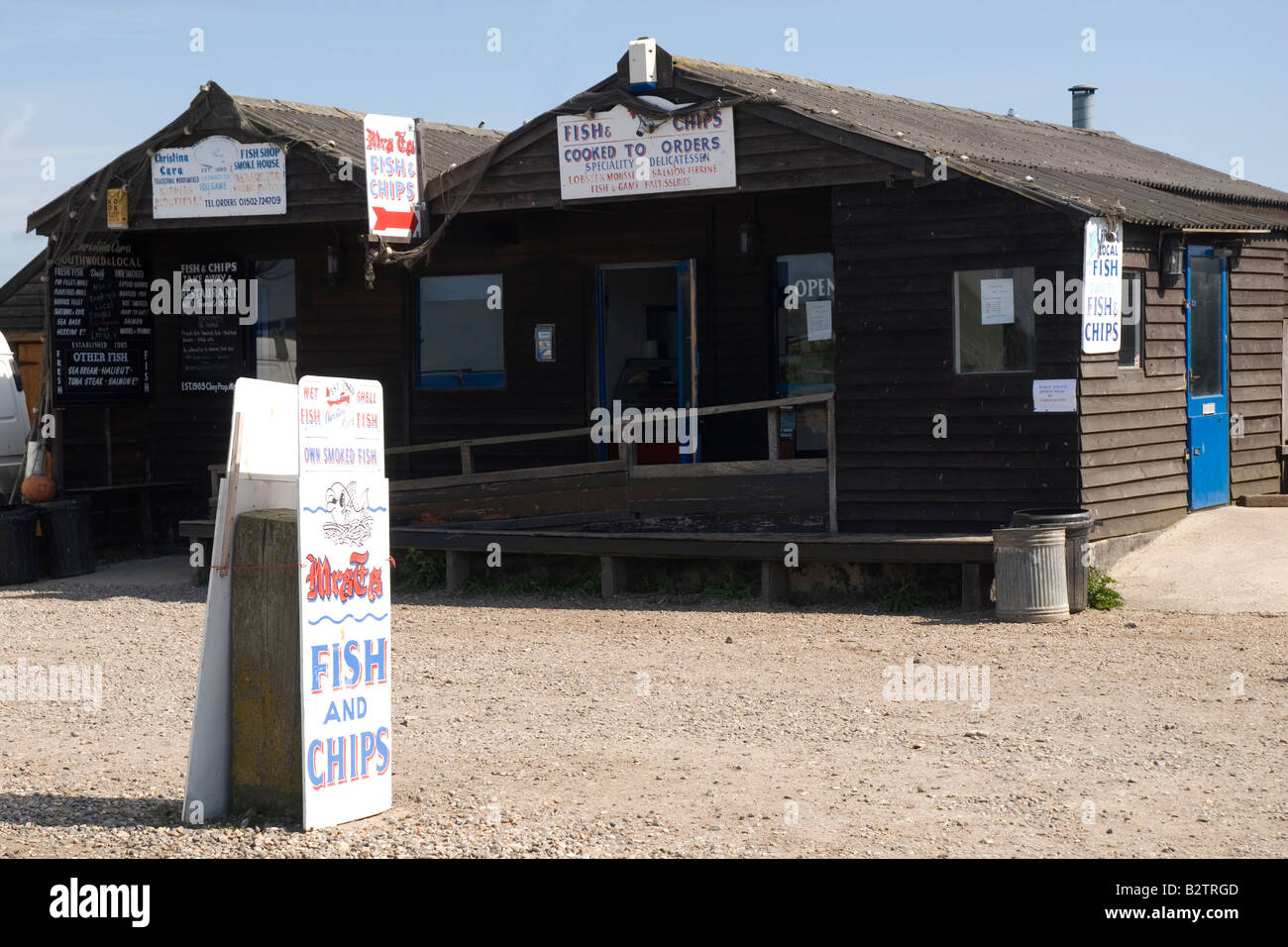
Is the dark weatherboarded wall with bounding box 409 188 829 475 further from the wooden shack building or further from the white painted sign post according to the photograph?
the white painted sign post

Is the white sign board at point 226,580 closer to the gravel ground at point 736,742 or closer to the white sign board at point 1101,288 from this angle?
the gravel ground at point 736,742

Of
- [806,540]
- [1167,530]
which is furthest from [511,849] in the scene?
[1167,530]

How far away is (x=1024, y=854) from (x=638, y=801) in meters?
1.69

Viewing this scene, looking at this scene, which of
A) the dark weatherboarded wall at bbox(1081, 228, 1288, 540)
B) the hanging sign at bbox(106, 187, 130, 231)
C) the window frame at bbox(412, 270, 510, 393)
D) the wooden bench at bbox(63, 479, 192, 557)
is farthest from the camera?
the wooden bench at bbox(63, 479, 192, 557)

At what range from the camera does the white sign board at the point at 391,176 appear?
43.1 ft

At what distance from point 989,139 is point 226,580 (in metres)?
9.97

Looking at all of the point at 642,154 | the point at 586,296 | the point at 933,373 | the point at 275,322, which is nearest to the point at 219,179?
the point at 275,322

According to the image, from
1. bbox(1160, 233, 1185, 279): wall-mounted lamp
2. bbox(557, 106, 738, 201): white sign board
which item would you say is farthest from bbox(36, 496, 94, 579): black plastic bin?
bbox(1160, 233, 1185, 279): wall-mounted lamp

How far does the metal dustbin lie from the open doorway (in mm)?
4245

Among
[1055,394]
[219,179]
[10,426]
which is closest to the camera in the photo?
[1055,394]

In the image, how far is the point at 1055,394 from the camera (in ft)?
36.6

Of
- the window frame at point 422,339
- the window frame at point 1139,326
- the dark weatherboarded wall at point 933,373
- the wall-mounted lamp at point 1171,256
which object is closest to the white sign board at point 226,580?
the dark weatherboarded wall at point 933,373

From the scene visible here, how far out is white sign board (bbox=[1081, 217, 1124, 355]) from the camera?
1095 cm

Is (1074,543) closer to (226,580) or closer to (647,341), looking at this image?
(647,341)
